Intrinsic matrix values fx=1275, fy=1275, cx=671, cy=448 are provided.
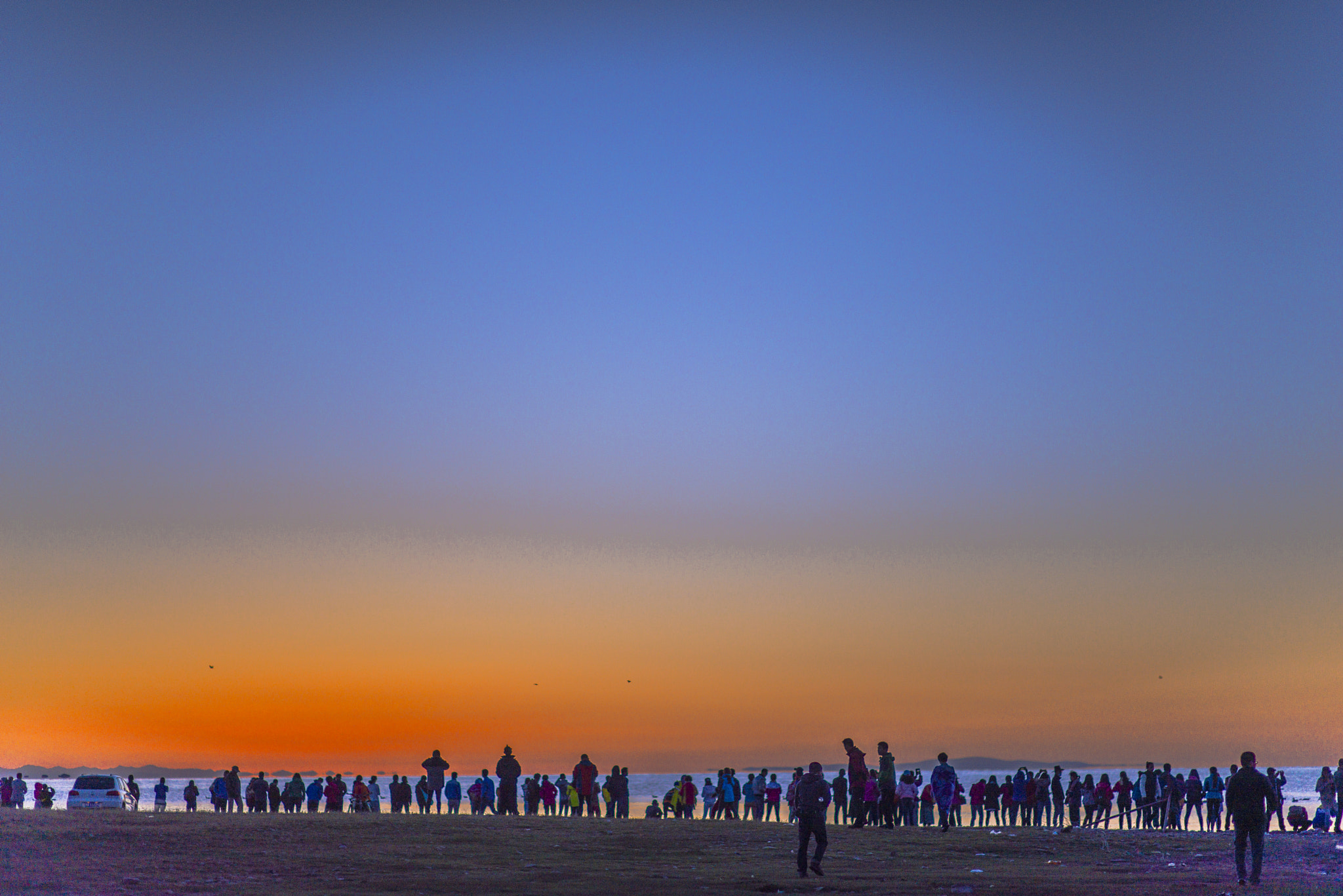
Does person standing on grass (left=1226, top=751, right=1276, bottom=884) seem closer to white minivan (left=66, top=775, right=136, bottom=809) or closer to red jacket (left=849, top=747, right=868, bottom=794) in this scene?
red jacket (left=849, top=747, right=868, bottom=794)

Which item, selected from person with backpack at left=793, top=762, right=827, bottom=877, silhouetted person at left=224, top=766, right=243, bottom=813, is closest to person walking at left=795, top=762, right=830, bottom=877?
person with backpack at left=793, top=762, right=827, bottom=877

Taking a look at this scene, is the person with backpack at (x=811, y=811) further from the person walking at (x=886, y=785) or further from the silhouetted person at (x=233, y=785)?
the silhouetted person at (x=233, y=785)

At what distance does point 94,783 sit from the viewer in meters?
43.2

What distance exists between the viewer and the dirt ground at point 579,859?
18.7m

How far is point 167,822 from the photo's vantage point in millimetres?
30062

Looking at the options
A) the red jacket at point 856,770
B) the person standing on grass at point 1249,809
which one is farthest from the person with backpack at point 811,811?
the red jacket at point 856,770

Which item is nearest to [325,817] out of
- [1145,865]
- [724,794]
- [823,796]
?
[724,794]

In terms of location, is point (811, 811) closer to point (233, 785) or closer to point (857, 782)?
point (857, 782)

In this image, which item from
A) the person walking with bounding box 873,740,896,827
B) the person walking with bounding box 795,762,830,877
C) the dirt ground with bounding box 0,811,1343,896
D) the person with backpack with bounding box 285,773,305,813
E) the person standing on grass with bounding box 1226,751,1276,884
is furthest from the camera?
the person with backpack with bounding box 285,773,305,813

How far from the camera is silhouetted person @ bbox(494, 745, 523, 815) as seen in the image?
125 feet

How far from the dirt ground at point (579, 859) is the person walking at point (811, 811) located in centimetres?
40

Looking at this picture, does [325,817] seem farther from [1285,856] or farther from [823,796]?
[1285,856]

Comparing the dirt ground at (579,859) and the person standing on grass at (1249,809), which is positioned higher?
the person standing on grass at (1249,809)

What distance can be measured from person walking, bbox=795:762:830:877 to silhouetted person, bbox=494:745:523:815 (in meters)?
18.3
